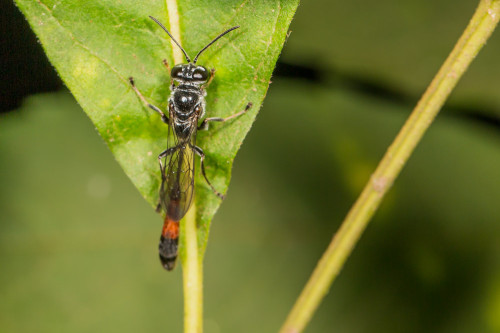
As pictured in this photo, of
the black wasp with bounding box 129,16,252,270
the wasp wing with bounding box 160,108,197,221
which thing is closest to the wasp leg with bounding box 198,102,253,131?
the black wasp with bounding box 129,16,252,270

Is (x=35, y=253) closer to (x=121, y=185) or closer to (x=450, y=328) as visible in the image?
(x=121, y=185)

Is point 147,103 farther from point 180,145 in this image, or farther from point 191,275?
point 191,275

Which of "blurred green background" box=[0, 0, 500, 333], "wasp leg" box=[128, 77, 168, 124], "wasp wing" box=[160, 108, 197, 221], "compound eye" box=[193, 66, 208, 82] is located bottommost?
"blurred green background" box=[0, 0, 500, 333]

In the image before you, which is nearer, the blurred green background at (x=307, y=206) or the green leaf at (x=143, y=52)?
the green leaf at (x=143, y=52)

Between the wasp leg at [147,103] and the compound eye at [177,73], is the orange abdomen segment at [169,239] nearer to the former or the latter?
the wasp leg at [147,103]

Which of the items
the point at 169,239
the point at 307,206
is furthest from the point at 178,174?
the point at 307,206

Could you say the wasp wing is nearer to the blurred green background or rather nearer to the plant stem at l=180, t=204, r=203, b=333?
the plant stem at l=180, t=204, r=203, b=333

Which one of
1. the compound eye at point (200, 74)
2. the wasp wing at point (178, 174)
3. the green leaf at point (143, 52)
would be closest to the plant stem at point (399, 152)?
the green leaf at point (143, 52)
